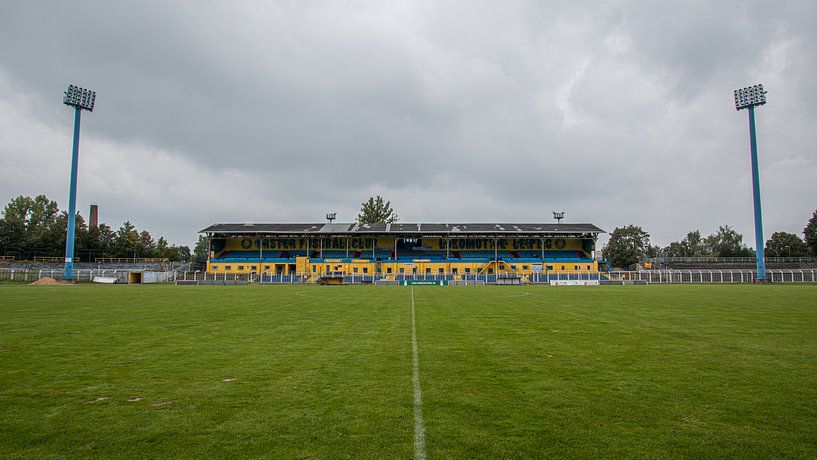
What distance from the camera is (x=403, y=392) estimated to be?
6285mm

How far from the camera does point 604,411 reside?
5.45 meters

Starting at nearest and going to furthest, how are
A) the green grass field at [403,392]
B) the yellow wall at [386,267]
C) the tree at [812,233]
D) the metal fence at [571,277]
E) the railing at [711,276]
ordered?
1. the green grass field at [403,392]
2. the metal fence at [571,277]
3. the railing at [711,276]
4. the yellow wall at [386,267]
5. the tree at [812,233]

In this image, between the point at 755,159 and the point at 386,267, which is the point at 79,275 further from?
the point at 755,159

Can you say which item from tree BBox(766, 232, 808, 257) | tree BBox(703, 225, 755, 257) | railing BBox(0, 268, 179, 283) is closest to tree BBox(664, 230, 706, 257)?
tree BBox(703, 225, 755, 257)

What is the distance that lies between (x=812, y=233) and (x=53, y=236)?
14183 centimetres

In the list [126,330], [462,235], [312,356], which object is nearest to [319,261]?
[462,235]

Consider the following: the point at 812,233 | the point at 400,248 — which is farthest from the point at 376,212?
the point at 812,233

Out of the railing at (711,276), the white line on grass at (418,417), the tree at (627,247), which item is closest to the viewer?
the white line on grass at (418,417)

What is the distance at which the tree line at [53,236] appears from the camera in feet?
267

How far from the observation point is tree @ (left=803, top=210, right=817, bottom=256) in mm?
91125

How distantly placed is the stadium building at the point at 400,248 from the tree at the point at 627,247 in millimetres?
32949

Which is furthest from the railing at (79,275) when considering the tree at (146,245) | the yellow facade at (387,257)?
the tree at (146,245)

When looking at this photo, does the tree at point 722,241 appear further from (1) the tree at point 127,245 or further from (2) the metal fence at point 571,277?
(1) the tree at point 127,245

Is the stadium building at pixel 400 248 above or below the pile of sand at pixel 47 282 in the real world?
above
